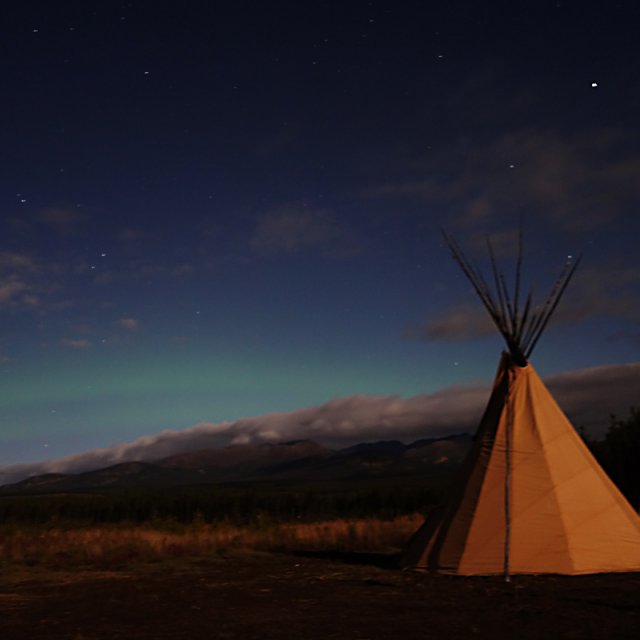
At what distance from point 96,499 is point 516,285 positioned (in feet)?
185

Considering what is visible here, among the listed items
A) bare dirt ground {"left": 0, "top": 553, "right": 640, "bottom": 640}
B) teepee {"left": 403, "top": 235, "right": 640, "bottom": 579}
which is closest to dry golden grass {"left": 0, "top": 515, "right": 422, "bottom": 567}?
bare dirt ground {"left": 0, "top": 553, "right": 640, "bottom": 640}

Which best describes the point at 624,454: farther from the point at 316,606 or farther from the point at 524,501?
the point at 316,606

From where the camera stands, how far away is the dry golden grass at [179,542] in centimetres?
1384

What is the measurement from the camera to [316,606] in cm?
796

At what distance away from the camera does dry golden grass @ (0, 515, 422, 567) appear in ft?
45.4

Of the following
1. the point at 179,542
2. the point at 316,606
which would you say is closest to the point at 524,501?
the point at 316,606

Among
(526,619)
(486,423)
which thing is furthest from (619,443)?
(526,619)

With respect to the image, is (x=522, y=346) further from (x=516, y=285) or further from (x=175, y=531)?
(x=175, y=531)

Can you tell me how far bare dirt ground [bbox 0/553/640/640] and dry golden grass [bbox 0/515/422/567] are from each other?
2.44 m

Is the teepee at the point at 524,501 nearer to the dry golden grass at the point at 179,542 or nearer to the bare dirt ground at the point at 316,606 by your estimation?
the bare dirt ground at the point at 316,606

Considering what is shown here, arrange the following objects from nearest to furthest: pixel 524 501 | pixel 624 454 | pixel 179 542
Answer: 1. pixel 524 501
2. pixel 179 542
3. pixel 624 454

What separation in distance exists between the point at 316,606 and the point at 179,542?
801 centimetres

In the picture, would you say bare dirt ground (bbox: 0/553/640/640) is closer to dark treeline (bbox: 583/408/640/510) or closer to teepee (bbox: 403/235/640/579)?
teepee (bbox: 403/235/640/579)

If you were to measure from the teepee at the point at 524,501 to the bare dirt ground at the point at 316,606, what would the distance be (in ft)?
1.27
